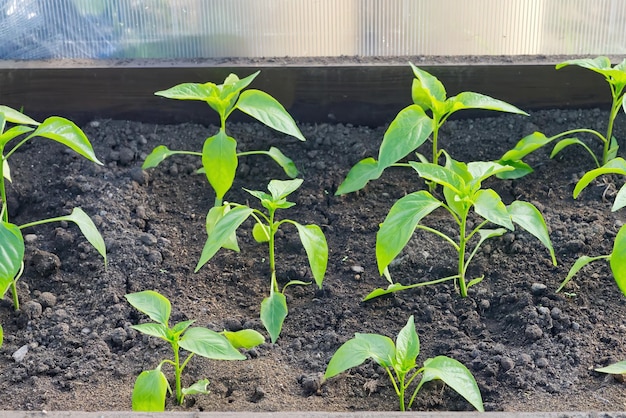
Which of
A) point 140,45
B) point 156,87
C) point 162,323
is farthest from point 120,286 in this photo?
point 140,45

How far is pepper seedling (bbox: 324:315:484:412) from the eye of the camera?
56.1 inches

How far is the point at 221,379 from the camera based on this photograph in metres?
1.62

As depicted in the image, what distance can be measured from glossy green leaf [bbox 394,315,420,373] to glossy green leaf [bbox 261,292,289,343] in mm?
284

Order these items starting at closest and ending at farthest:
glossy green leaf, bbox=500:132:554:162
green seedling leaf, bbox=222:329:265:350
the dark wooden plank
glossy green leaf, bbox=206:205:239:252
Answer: green seedling leaf, bbox=222:329:265:350 < glossy green leaf, bbox=206:205:239:252 < glossy green leaf, bbox=500:132:554:162 < the dark wooden plank

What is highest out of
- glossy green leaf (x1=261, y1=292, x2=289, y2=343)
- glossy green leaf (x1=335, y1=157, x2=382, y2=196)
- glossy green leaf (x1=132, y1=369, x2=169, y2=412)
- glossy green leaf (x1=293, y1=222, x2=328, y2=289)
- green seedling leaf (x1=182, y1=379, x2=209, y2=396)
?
glossy green leaf (x1=335, y1=157, x2=382, y2=196)

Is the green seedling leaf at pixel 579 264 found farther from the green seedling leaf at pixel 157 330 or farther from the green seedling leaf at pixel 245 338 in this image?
the green seedling leaf at pixel 157 330

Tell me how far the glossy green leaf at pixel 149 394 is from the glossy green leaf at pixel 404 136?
2.16ft

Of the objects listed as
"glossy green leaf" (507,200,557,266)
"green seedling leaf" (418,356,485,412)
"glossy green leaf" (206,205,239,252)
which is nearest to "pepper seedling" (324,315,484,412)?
"green seedling leaf" (418,356,485,412)

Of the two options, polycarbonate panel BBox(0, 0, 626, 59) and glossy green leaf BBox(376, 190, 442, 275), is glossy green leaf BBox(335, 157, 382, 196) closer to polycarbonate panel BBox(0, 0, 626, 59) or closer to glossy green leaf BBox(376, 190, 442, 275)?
glossy green leaf BBox(376, 190, 442, 275)

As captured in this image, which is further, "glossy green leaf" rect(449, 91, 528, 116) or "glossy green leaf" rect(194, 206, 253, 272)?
"glossy green leaf" rect(449, 91, 528, 116)

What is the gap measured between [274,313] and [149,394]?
1.12 feet

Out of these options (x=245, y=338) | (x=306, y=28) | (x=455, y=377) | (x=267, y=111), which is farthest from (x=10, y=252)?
(x=306, y=28)

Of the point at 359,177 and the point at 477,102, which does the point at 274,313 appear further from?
the point at 477,102

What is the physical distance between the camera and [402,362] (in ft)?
4.78
